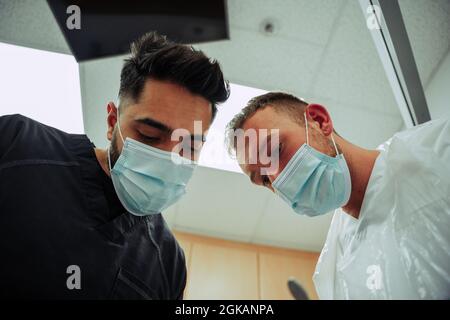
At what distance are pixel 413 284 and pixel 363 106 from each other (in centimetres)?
132

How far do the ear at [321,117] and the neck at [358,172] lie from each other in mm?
107

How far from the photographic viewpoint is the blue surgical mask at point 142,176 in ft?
2.86

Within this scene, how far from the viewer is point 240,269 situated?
8.10 ft

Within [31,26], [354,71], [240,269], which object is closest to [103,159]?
[31,26]

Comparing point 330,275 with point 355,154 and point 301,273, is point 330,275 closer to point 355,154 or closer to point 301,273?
point 355,154

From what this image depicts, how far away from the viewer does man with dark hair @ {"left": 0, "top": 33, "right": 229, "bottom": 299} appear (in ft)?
2.22

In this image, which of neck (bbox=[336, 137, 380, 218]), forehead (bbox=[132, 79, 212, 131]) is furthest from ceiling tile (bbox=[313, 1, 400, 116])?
forehead (bbox=[132, 79, 212, 131])

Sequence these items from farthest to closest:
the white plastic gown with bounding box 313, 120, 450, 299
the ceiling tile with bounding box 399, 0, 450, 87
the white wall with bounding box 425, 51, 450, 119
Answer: the white wall with bounding box 425, 51, 450, 119 → the ceiling tile with bounding box 399, 0, 450, 87 → the white plastic gown with bounding box 313, 120, 450, 299

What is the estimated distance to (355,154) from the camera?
99 cm

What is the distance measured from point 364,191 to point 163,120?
0.72m

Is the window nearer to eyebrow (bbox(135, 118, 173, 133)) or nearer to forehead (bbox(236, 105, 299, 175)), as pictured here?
eyebrow (bbox(135, 118, 173, 133))

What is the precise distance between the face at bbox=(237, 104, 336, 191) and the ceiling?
497mm
